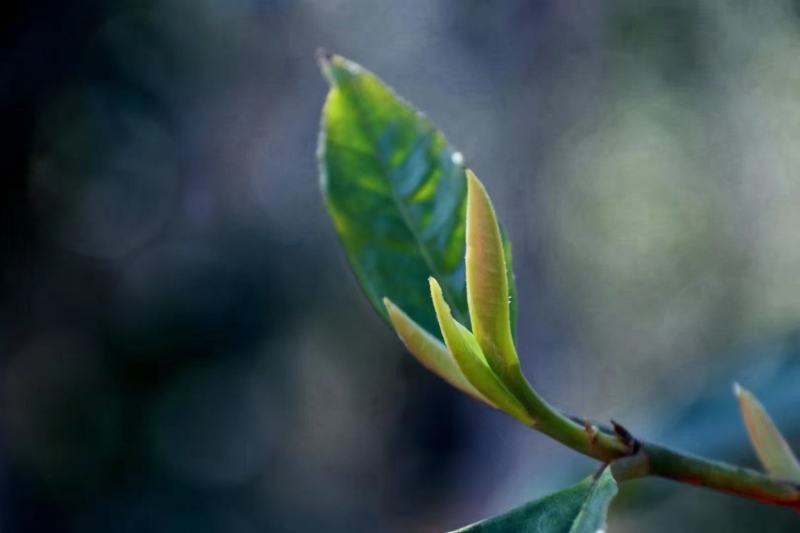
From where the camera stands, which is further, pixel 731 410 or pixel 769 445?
pixel 731 410

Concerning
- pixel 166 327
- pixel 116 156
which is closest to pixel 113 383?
pixel 166 327

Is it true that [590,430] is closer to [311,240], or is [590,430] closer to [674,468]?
[674,468]

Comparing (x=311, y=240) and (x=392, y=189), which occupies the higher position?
(x=392, y=189)

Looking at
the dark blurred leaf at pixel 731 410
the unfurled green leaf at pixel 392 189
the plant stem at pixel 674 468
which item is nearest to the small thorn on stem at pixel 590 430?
the plant stem at pixel 674 468

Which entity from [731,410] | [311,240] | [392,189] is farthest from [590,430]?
[311,240]

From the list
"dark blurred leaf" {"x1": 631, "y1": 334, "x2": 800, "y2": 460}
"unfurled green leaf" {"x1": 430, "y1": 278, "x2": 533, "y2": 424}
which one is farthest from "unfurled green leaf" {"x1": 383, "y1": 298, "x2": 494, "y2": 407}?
"dark blurred leaf" {"x1": 631, "y1": 334, "x2": 800, "y2": 460}

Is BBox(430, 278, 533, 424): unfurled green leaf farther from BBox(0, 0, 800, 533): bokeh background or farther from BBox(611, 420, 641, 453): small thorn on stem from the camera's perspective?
BBox(0, 0, 800, 533): bokeh background

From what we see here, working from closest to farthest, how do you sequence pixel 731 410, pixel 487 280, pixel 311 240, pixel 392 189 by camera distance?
pixel 487 280
pixel 392 189
pixel 731 410
pixel 311 240
